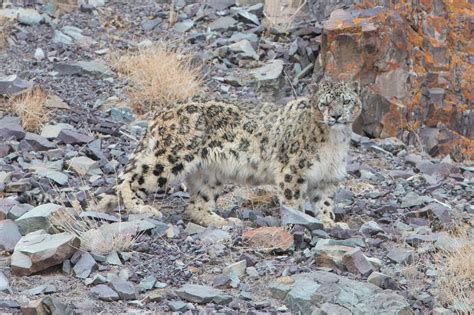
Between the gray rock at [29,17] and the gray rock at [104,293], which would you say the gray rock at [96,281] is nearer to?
the gray rock at [104,293]

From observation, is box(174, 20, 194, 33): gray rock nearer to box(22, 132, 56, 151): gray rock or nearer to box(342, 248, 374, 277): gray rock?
box(22, 132, 56, 151): gray rock

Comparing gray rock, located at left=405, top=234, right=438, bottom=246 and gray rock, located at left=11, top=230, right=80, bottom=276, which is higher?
gray rock, located at left=11, top=230, right=80, bottom=276

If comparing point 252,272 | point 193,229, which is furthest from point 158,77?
point 252,272

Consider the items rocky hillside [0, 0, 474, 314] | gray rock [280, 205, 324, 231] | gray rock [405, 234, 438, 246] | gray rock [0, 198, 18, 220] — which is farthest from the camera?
gray rock [405, 234, 438, 246]

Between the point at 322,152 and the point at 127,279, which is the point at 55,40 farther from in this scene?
the point at 127,279

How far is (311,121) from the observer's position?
9.87 m

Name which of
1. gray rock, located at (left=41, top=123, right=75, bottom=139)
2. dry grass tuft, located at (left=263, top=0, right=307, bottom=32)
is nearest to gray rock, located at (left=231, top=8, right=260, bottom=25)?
dry grass tuft, located at (left=263, top=0, right=307, bottom=32)

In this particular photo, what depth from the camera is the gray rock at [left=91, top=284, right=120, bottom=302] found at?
23.1 feet

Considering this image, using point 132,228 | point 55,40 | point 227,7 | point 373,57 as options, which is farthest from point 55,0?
point 132,228

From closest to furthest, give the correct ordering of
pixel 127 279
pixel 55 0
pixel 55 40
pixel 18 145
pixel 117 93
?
pixel 127 279 < pixel 18 145 < pixel 117 93 < pixel 55 40 < pixel 55 0

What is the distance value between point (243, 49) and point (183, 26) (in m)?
1.36

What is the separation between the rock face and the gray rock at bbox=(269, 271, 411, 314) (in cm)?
617

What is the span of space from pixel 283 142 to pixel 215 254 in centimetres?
206

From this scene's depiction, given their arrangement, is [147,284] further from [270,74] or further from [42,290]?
[270,74]
